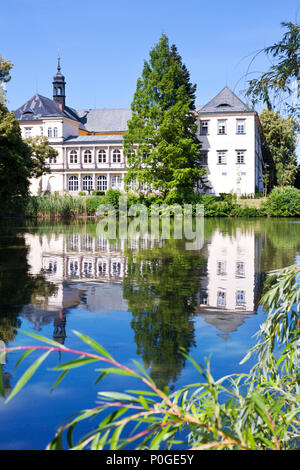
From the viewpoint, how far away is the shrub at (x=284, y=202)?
46906mm

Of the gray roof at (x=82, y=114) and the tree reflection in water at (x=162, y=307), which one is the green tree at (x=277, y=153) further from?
the tree reflection in water at (x=162, y=307)

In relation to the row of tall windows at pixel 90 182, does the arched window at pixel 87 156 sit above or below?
above

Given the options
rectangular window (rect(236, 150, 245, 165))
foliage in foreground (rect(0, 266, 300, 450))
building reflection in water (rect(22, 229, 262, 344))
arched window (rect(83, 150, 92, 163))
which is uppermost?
arched window (rect(83, 150, 92, 163))

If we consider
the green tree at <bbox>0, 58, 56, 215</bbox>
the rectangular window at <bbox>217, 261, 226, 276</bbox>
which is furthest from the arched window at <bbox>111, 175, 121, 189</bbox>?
the rectangular window at <bbox>217, 261, 226, 276</bbox>

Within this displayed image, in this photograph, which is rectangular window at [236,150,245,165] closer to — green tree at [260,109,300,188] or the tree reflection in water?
green tree at [260,109,300,188]

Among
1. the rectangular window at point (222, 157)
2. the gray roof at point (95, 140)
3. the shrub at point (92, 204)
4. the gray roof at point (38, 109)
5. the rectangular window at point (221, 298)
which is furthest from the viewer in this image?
the gray roof at point (38, 109)

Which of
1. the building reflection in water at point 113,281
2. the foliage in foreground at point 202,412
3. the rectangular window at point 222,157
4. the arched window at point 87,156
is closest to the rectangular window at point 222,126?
the rectangular window at point 222,157

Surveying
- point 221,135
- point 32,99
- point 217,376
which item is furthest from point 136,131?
point 217,376

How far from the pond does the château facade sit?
41.3m

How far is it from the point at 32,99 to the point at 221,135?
26782 millimetres

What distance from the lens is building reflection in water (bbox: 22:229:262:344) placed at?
22.9 ft

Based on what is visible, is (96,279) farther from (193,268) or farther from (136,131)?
(136,131)

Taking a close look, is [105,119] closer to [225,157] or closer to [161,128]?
[225,157]

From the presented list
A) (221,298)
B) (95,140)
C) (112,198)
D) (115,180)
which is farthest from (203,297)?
(95,140)
